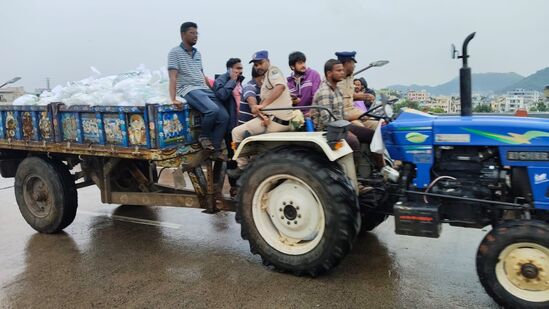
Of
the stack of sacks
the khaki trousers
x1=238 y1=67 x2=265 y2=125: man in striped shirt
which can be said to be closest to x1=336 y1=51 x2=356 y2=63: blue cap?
x1=238 y1=67 x2=265 y2=125: man in striped shirt

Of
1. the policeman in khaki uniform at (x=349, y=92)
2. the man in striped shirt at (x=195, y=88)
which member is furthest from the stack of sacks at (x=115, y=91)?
the policeman in khaki uniform at (x=349, y=92)

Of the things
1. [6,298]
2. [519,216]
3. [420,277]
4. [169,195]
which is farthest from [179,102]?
[519,216]

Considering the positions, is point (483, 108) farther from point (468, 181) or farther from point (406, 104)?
point (468, 181)

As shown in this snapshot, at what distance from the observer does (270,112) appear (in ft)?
14.5

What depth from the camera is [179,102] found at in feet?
15.5

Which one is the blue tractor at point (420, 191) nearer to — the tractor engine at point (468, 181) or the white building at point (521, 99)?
the tractor engine at point (468, 181)

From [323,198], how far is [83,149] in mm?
2722

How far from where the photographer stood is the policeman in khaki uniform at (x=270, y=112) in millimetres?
4383

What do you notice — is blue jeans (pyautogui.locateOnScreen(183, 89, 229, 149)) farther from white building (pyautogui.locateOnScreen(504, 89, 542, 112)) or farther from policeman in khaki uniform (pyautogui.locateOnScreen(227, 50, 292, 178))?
white building (pyautogui.locateOnScreen(504, 89, 542, 112))

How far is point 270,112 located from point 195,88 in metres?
0.99

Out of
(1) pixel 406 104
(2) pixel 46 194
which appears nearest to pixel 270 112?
(1) pixel 406 104

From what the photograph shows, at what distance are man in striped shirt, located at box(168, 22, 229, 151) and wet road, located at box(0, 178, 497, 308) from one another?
119cm

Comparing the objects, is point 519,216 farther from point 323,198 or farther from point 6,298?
point 6,298

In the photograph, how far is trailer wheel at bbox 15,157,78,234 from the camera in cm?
539
